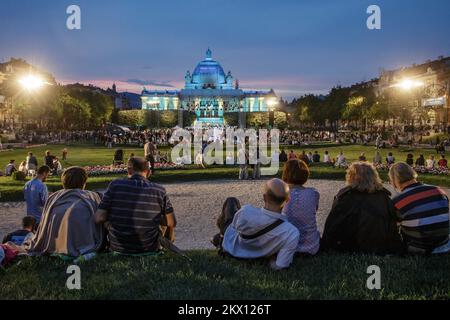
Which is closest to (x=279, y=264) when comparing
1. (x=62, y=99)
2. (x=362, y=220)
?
(x=362, y=220)

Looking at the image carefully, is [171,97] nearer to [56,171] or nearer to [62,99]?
[62,99]

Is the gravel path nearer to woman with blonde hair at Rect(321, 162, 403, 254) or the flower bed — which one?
the flower bed

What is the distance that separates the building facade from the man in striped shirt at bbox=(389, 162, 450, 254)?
144416 millimetres

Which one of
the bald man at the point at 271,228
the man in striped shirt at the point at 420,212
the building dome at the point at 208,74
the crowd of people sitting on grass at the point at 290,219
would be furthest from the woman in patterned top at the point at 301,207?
the building dome at the point at 208,74

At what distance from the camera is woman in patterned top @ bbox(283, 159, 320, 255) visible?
275 inches

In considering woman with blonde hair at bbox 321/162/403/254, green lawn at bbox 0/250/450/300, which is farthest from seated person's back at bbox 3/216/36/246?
woman with blonde hair at bbox 321/162/403/254

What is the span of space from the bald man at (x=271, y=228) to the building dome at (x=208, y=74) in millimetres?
173940

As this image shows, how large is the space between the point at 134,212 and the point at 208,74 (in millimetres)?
179156

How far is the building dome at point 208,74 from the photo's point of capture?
18250 cm

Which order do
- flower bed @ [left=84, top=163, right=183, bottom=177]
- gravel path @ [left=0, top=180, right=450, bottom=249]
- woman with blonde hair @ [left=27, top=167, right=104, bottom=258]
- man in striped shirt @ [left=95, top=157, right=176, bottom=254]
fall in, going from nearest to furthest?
man in striped shirt @ [left=95, top=157, right=176, bottom=254] → woman with blonde hair @ [left=27, top=167, right=104, bottom=258] → gravel path @ [left=0, top=180, right=450, bottom=249] → flower bed @ [left=84, top=163, right=183, bottom=177]

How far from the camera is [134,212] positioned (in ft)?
22.4

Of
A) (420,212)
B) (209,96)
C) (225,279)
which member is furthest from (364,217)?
(209,96)

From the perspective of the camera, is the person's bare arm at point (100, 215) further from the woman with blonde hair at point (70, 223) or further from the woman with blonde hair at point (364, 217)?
the woman with blonde hair at point (364, 217)
